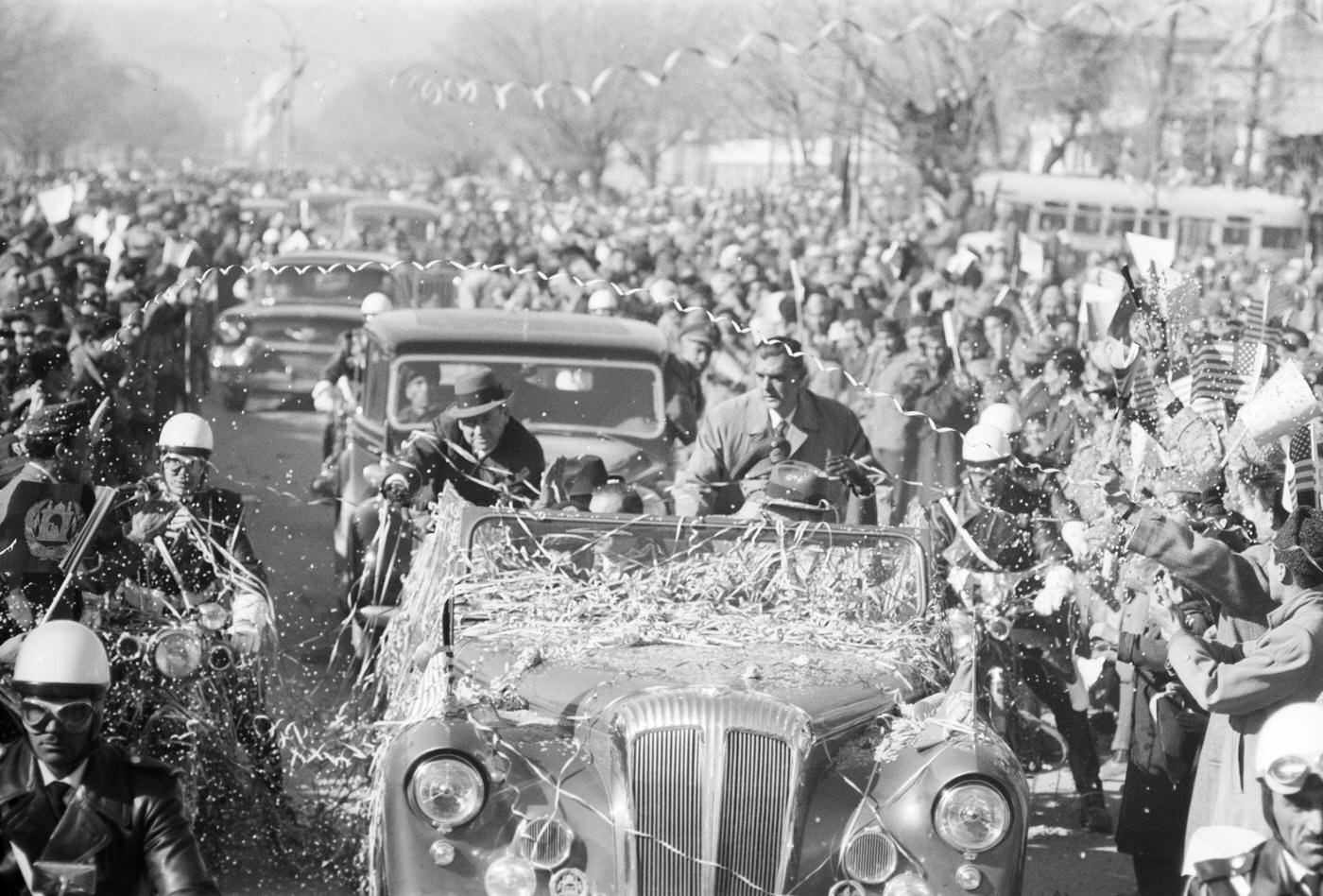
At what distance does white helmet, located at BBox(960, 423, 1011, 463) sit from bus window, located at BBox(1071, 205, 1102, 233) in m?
25.9

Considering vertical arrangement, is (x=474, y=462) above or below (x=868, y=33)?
below

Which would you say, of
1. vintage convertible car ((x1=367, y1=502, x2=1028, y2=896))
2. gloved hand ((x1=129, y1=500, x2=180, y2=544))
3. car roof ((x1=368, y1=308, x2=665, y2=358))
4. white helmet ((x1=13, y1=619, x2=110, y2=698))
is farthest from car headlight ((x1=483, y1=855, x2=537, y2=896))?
car roof ((x1=368, y1=308, x2=665, y2=358))

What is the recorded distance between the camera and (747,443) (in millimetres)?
9445

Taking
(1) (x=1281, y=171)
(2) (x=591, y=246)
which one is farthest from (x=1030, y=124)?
(2) (x=591, y=246)

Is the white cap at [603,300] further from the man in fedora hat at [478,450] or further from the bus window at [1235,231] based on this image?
the bus window at [1235,231]

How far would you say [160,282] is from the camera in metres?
17.2

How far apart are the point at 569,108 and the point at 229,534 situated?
38.3 metres

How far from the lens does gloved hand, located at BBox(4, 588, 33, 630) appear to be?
6500 mm

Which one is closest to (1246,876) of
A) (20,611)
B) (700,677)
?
(700,677)

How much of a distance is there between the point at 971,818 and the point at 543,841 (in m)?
1.18

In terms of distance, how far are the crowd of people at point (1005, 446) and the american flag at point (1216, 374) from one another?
14 millimetres

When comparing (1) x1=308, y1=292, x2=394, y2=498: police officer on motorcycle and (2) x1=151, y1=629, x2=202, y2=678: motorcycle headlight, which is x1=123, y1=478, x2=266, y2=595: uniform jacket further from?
(1) x1=308, y1=292, x2=394, y2=498: police officer on motorcycle

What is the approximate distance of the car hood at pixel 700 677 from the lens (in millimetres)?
5832

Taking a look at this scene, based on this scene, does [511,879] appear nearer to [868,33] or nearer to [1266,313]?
[1266,313]
